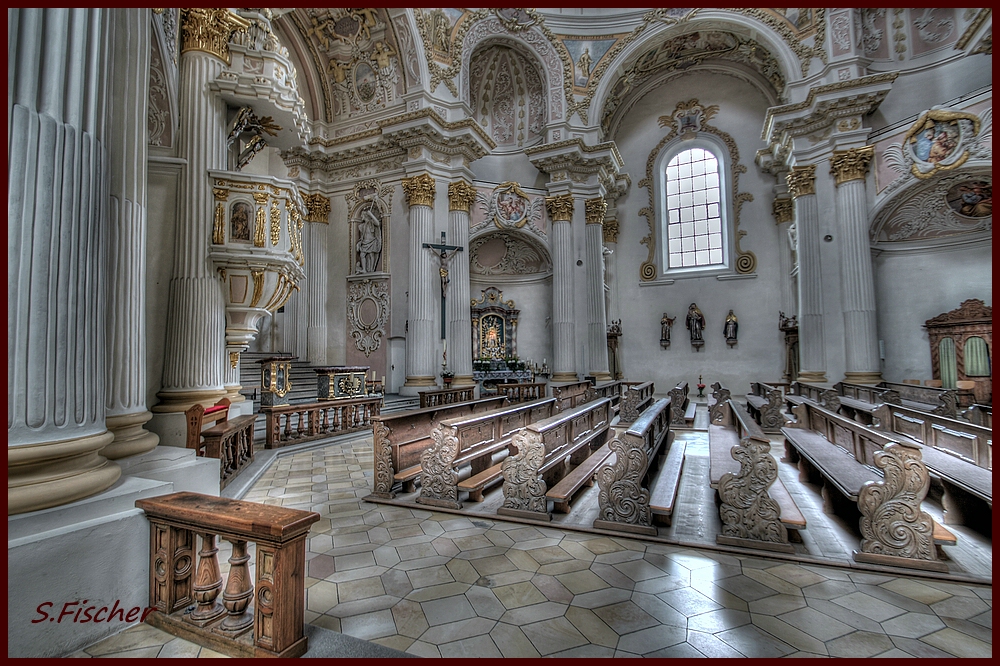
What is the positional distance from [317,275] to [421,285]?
336 centimetres

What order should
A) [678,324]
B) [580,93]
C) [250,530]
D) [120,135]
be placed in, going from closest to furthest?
[250,530]
[120,135]
[580,93]
[678,324]

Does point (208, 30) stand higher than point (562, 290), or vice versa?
point (208, 30)

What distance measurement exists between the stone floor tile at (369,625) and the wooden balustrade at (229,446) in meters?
2.29

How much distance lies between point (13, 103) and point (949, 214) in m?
16.0

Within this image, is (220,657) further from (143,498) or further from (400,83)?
(400,83)

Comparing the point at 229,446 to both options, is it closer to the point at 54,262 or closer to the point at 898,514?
the point at 54,262

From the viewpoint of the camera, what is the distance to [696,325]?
15.6 meters

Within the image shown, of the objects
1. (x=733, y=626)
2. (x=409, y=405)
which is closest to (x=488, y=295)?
(x=409, y=405)

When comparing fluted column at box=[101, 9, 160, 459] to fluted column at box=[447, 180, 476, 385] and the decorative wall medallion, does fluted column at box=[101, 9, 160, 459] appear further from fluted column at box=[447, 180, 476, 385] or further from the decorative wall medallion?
the decorative wall medallion

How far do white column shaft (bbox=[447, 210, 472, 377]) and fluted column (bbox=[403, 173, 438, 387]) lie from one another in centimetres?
48

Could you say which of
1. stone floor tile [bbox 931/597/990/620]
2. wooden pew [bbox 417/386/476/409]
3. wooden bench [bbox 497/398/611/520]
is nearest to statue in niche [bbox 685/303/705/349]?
wooden pew [bbox 417/386/476/409]

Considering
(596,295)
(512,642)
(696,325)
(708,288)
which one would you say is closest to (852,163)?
(708,288)

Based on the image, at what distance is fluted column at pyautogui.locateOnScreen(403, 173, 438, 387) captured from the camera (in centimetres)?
1216

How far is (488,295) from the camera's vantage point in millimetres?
14922
